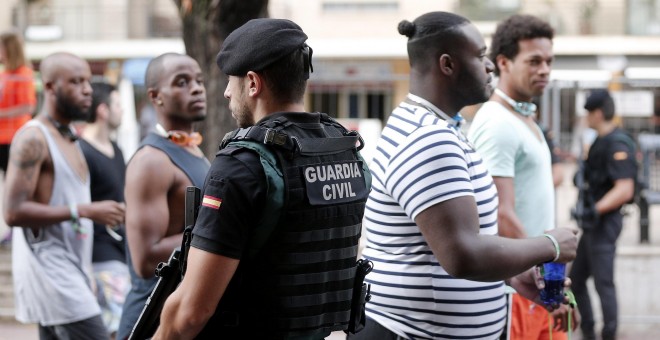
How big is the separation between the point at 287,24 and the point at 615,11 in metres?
27.6

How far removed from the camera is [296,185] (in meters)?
2.66

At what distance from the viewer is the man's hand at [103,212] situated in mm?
4965

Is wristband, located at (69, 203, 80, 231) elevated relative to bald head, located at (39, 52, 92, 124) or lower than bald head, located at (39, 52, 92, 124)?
lower

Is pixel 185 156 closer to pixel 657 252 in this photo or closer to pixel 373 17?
pixel 657 252

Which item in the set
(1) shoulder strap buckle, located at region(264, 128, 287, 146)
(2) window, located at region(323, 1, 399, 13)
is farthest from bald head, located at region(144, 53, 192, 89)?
(2) window, located at region(323, 1, 399, 13)

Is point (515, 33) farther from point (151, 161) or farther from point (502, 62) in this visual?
point (151, 161)

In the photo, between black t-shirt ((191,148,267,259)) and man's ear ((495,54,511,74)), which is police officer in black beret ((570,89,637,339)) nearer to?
man's ear ((495,54,511,74))

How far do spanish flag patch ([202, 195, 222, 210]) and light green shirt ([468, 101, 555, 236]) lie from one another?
1.82m

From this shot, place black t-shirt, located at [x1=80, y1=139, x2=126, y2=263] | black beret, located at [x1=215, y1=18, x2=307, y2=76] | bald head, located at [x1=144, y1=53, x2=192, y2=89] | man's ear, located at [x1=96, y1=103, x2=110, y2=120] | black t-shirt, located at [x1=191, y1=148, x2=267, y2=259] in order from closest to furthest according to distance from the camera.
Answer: black t-shirt, located at [x1=191, y1=148, x2=267, y2=259] < black beret, located at [x1=215, y1=18, x2=307, y2=76] < bald head, located at [x1=144, y1=53, x2=192, y2=89] < black t-shirt, located at [x1=80, y1=139, x2=126, y2=263] < man's ear, located at [x1=96, y1=103, x2=110, y2=120]

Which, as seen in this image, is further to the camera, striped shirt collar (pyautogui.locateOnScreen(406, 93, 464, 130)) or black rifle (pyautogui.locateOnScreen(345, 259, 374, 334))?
striped shirt collar (pyautogui.locateOnScreen(406, 93, 464, 130))

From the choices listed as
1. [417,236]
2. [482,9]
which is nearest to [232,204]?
[417,236]

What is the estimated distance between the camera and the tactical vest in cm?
264

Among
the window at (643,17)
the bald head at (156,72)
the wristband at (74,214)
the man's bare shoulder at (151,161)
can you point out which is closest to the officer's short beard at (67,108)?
the wristband at (74,214)

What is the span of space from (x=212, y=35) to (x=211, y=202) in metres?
4.65
